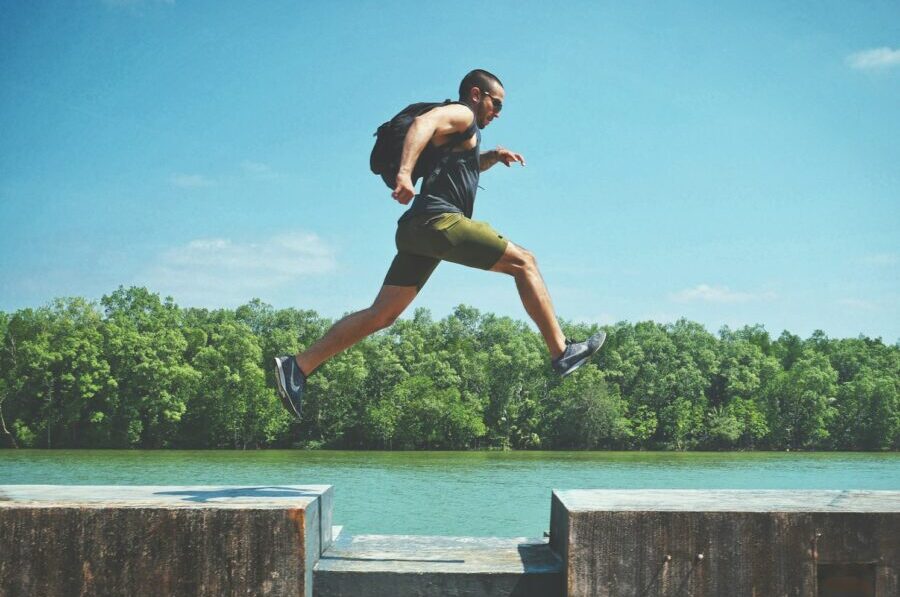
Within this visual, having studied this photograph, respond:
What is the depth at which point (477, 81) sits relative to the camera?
4961mm

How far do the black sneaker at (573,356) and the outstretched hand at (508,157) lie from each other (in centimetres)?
125

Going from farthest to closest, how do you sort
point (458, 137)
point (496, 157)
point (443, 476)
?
point (443, 476)
point (496, 157)
point (458, 137)

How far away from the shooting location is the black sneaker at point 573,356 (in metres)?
5.00

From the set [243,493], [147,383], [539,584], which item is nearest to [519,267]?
[539,584]

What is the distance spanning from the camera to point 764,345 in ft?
338

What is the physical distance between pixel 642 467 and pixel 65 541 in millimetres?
53412

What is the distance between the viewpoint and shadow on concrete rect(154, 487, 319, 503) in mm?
4383

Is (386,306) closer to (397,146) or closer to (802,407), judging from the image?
(397,146)

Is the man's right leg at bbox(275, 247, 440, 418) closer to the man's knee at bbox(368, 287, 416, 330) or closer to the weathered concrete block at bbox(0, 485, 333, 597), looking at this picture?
the man's knee at bbox(368, 287, 416, 330)

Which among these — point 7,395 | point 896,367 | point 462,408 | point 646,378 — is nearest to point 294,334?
point 462,408

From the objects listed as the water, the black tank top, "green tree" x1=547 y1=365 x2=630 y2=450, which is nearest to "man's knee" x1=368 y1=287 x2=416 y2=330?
the black tank top

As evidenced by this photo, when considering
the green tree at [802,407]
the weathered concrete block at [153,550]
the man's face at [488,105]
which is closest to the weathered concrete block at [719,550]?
the weathered concrete block at [153,550]

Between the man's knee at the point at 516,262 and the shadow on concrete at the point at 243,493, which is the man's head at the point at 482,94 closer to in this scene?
the man's knee at the point at 516,262

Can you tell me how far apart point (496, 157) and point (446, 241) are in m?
1.22
